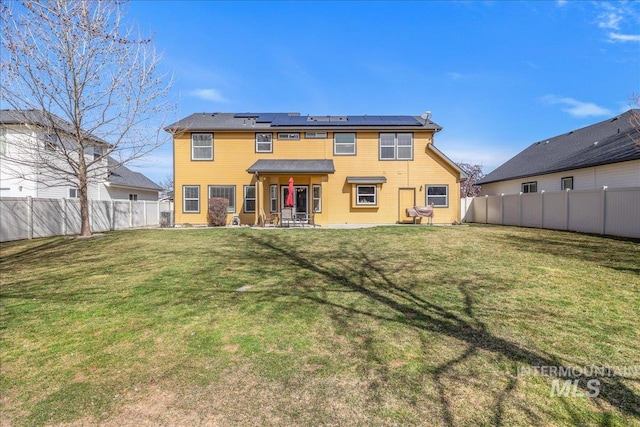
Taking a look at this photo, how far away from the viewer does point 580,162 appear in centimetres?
1659

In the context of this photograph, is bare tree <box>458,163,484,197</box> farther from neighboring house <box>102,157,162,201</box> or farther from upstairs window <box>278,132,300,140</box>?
neighboring house <box>102,157,162,201</box>

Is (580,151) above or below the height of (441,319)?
above

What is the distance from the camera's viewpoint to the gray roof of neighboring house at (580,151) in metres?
14.8

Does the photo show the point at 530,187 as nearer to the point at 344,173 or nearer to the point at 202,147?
the point at 344,173

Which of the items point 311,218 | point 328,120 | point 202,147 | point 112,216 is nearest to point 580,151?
point 328,120

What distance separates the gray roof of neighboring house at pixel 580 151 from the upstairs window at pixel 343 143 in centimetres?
1141

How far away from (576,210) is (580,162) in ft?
16.7

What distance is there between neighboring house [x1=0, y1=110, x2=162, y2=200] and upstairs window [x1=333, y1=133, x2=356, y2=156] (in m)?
11.0

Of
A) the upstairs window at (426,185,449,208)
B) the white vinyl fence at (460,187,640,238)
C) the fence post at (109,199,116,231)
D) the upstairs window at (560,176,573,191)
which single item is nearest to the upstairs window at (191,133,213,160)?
the fence post at (109,199,116,231)

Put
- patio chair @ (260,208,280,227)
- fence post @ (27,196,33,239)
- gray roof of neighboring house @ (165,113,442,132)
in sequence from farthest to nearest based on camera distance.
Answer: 1. gray roof of neighboring house @ (165,113,442,132)
2. patio chair @ (260,208,280,227)
3. fence post @ (27,196,33,239)

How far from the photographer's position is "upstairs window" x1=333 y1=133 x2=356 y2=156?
18.9m

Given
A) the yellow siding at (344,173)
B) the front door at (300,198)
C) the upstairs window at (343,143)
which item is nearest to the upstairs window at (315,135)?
the yellow siding at (344,173)

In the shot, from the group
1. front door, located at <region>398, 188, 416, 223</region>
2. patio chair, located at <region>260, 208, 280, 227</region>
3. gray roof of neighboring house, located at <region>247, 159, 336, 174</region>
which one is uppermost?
gray roof of neighboring house, located at <region>247, 159, 336, 174</region>

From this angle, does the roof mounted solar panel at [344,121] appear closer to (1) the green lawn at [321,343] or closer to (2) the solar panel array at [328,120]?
(2) the solar panel array at [328,120]
